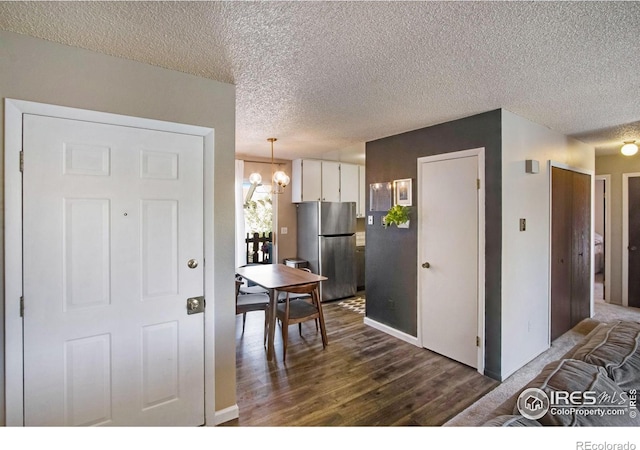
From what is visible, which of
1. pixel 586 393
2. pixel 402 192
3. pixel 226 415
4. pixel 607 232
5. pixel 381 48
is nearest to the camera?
pixel 586 393

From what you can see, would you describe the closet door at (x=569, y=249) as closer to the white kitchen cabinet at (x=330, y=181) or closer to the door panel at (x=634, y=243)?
the door panel at (x=634, y=243)

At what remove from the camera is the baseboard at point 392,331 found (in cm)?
342

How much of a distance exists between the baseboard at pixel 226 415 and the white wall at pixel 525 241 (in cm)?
223

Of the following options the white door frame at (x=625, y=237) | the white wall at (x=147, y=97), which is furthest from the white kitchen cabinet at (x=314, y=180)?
the white door frame at (x=625, y=237)

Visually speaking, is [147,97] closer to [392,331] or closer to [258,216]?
[392,331]

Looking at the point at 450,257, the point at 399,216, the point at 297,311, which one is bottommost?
the point at 297,311

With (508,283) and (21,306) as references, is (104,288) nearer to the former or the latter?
(21,306)

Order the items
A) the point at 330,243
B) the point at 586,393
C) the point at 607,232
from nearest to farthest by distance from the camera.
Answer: the point at 586,393 → the point at 607,232 → the point at 330,243

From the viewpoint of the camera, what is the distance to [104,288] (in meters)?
1.75

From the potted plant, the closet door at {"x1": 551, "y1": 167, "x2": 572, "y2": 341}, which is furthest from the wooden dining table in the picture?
the closet door at {"x1": 551, "y1": 167, "x2": 572, "y2": 341}

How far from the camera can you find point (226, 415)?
211 cm

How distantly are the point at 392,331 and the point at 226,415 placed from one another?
2.15 meters

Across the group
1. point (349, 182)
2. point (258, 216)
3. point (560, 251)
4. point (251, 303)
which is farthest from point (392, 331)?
point (258, 216)
